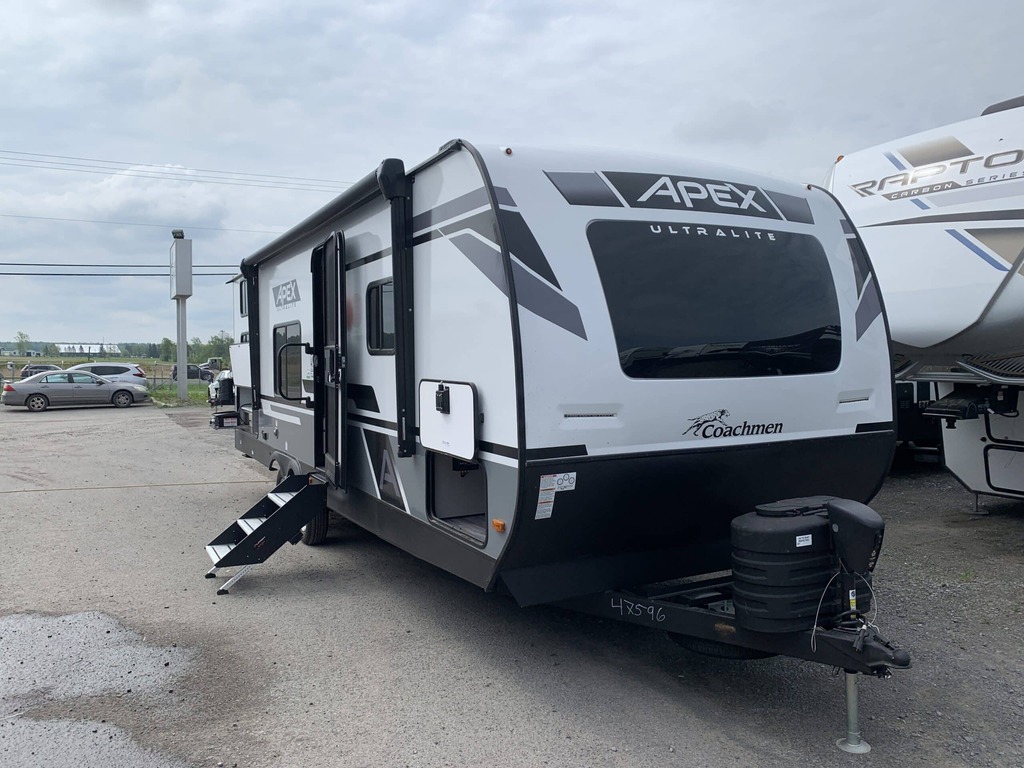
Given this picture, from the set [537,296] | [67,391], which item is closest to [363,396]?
[537,296]

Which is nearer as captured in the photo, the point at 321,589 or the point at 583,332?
the point at 583,332

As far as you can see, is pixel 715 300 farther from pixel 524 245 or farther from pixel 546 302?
pixel 524 245

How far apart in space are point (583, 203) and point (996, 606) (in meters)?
4.06

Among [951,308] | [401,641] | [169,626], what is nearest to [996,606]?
[951,308]

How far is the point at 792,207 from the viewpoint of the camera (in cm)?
480

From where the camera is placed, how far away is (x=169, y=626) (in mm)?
5332

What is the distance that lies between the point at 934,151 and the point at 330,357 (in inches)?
209

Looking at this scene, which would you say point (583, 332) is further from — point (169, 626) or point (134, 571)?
point (134, 571)

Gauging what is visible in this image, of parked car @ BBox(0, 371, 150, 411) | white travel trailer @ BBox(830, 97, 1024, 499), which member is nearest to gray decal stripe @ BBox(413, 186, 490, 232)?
white travel trailer @ BBox(830, 97, 1024, 499)

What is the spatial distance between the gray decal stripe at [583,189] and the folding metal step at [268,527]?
3.40 m

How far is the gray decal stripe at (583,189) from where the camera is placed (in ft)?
13.7

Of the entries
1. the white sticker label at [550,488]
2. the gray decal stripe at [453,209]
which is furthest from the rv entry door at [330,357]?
the white sticker label at [550,488]

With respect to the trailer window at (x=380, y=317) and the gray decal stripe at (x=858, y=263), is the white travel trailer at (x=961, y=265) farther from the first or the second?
the trailer window at (x=380, y=317)

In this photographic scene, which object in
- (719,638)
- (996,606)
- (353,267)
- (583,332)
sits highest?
(353,267)
